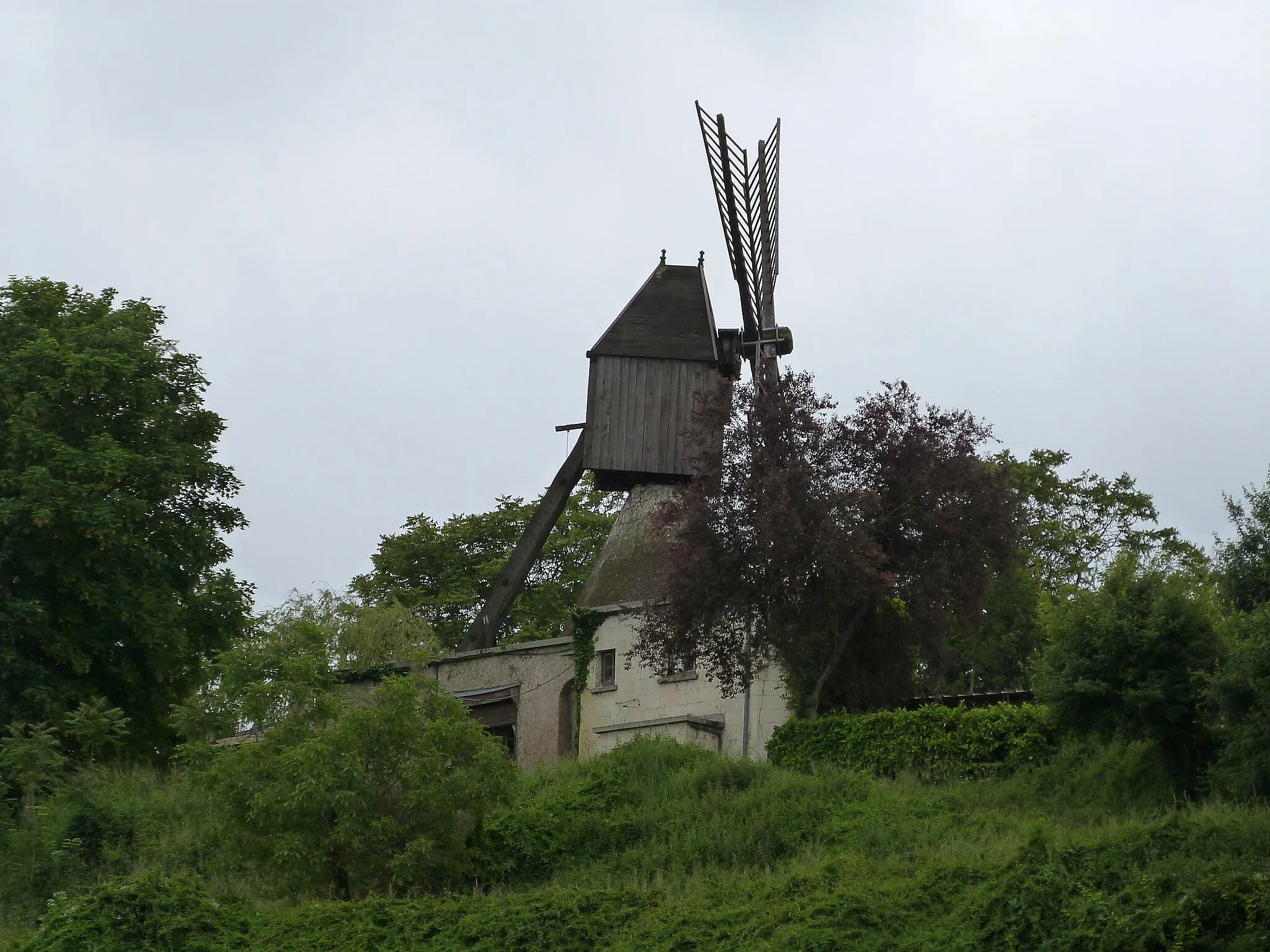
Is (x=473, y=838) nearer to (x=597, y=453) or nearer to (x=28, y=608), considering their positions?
(x=28, y=608)

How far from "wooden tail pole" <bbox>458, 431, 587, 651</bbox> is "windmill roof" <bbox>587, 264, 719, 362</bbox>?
2.55 metres

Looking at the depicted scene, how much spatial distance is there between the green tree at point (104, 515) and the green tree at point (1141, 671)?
18730mm

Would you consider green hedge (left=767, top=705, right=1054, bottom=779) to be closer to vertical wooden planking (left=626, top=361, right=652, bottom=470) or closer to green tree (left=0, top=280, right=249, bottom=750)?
vertical wooden planking (left=626, top=361, right=652, bottom=470)

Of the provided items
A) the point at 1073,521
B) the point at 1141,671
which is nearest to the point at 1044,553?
the point at 1073,521

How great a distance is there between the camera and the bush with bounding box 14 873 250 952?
771 inches

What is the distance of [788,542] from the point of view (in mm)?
28625

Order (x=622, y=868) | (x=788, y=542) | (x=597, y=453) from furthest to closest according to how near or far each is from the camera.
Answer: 1. (x=597, y=453)
2. (x=788, y=542)
3. (x=622, y=868)

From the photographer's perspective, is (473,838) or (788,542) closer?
(473,838)

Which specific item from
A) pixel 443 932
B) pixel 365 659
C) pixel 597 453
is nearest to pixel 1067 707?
pixel 443 932

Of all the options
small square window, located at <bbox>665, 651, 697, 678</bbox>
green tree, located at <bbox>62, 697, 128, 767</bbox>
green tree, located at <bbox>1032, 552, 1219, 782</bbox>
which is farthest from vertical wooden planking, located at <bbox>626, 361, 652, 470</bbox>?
green tree, located at <bbox>1032, 552, 1219, 782</bbox>

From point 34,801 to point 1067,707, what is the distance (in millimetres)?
18106

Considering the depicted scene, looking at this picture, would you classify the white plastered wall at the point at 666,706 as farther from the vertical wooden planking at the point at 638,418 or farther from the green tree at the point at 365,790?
the green tree at the point at 365,790

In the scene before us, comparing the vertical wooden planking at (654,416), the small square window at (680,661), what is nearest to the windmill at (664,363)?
the vertical wooden planking at (654,416)

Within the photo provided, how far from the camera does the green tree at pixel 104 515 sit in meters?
32.6
